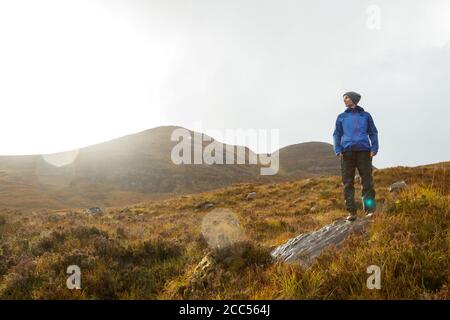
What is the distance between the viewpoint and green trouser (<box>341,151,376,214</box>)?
25.6ft

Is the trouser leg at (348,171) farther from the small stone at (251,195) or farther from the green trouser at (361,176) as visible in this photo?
the small stone at (251,195)

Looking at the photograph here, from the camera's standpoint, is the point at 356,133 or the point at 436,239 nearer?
the point at 436,239

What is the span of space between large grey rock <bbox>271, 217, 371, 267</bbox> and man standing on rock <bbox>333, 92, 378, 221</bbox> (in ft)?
4.29

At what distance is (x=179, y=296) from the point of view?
202 inches

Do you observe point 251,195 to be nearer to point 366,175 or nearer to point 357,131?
point 366,175

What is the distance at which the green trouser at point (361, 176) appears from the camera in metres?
7.79

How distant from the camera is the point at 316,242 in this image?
A: 625cm

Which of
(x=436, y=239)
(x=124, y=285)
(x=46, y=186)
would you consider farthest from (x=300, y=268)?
(x=46, y=186)

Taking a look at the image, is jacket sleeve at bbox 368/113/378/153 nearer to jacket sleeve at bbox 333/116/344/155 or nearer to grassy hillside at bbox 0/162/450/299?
jacket sleeve at bbox 333/116/344/155

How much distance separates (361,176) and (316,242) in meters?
2.54

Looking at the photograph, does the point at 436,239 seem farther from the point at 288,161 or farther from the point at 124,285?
the point at 288,161

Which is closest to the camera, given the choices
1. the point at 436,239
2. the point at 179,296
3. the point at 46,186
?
the point at 436,239

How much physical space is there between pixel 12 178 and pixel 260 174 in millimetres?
44745
